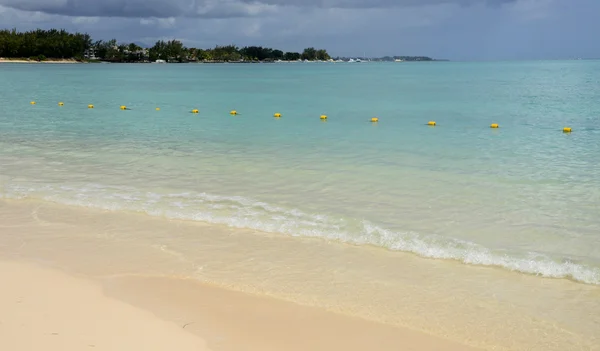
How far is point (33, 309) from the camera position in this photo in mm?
5461

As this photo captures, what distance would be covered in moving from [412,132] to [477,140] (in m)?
2.83

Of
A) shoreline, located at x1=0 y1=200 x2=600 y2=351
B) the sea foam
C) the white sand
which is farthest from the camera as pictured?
the sea foam

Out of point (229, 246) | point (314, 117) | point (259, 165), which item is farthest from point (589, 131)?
point (229, 246)

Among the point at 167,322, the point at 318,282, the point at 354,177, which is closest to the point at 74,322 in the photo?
the point at 167,322

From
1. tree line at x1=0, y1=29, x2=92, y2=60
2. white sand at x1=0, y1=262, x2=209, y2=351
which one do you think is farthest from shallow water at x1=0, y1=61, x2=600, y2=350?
tree line at x1=0, y1=29, x2=92, y2=60

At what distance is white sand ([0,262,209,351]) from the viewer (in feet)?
15.7

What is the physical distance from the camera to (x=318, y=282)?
649 cm

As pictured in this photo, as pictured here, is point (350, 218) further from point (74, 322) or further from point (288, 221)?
point (74, 322)

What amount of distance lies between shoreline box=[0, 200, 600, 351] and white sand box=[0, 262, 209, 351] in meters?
0.23

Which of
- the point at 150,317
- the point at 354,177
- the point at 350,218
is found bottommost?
the point at 150,317

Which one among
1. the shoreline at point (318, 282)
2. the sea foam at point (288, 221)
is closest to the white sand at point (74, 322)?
the shoreline at point (318, 282)

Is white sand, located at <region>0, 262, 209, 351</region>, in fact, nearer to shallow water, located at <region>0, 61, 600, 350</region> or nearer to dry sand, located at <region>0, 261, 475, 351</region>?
dry sand, located at <region>0, 261, 475, 351</region>

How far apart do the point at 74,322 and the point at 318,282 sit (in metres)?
2.65

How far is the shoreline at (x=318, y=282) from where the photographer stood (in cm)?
546
